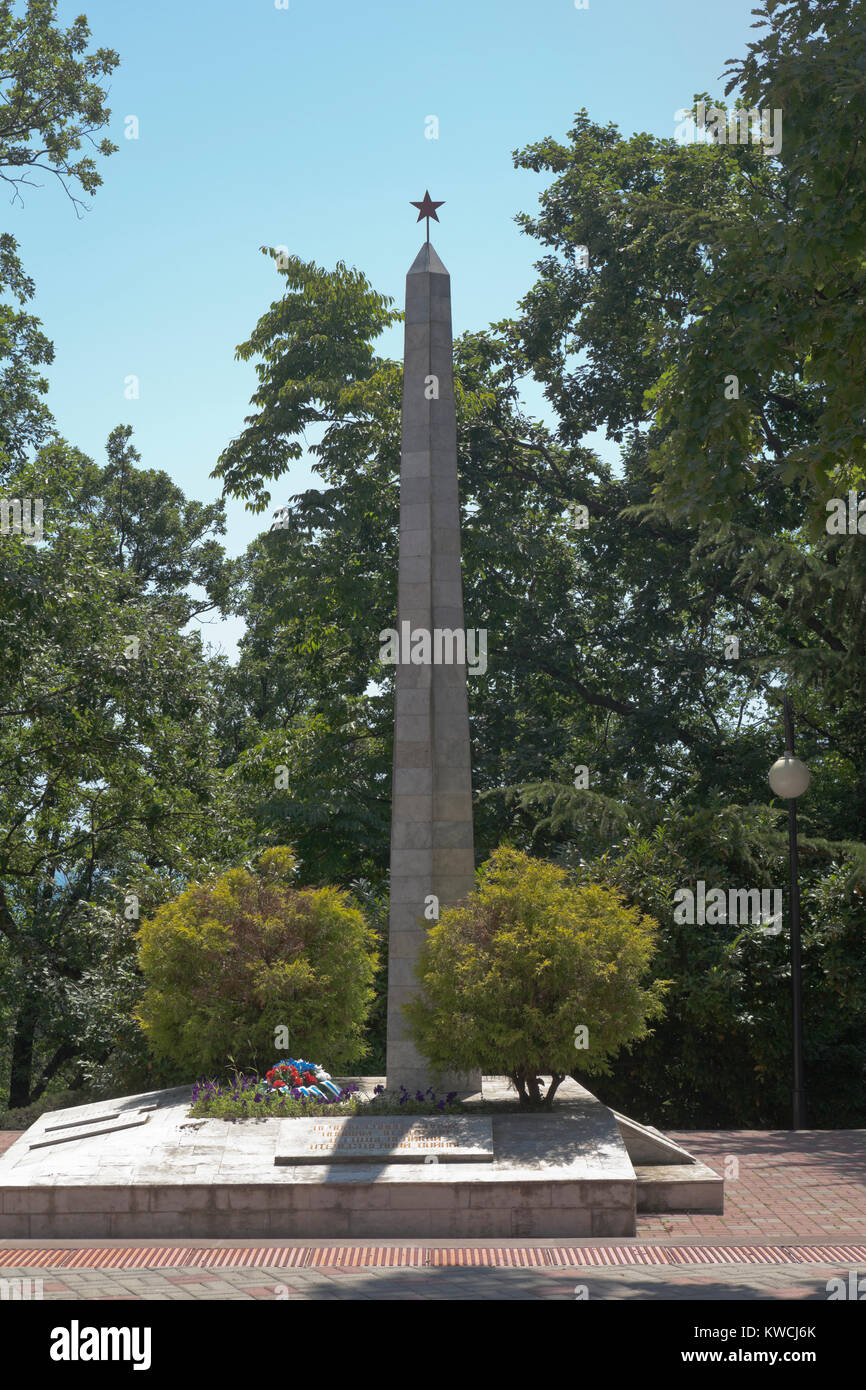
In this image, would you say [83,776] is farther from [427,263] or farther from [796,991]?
[796,991]

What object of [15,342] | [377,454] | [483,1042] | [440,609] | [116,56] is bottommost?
[483,1042]

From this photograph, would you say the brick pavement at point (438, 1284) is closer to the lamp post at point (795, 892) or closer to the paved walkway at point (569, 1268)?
the paved walkway at point (569, 1268)

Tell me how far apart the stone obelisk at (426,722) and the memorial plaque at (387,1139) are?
2.08 meters

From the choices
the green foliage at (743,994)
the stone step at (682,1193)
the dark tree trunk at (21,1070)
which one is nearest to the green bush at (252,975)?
the stone step at (682,1193)

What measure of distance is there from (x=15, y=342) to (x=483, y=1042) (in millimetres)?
19752

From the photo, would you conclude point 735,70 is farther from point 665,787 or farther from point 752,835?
point 665,787

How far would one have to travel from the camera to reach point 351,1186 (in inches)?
408

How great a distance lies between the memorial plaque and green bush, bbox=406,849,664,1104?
2.70 ft

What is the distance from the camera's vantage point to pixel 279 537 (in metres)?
26.4

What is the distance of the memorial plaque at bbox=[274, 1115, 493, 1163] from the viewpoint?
10945 mm

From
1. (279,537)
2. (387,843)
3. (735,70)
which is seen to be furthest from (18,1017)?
(735,70)

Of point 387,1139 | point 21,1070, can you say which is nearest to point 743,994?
point 387,1139

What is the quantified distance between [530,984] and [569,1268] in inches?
146

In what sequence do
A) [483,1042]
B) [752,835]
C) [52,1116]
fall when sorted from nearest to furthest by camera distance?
[483,1042] < [52,1116] < [752,835]
